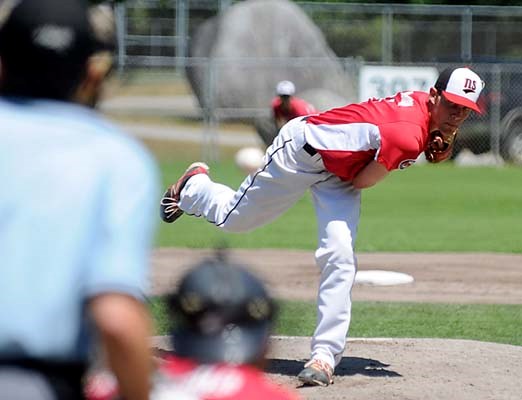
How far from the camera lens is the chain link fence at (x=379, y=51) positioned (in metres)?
27.8

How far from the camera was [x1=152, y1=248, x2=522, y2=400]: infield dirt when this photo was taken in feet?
21.9

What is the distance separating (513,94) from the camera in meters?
28.1

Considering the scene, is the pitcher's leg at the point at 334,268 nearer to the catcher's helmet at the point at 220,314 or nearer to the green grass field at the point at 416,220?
the catcher's helmet at the point at 220,314

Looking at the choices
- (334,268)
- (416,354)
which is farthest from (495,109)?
(334,268)

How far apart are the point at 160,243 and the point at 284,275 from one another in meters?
3.28

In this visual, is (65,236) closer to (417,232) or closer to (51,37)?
(51,37)

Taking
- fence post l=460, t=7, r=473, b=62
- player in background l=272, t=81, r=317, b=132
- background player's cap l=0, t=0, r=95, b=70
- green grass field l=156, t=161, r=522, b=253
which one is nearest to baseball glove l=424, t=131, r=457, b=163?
background player's cap l=0, t=0, r=95, b=70

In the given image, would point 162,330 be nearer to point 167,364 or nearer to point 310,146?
point 310,146

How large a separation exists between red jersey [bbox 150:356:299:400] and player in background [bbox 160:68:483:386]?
12.9ft

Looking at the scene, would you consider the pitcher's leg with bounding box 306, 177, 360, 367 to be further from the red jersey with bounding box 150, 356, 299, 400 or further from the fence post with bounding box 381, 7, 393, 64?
the fence post with bounding box 381, 7, 393, 64

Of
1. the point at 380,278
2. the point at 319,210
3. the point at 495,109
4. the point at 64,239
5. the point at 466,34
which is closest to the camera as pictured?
the point at 64,239

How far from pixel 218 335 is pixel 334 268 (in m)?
4.10

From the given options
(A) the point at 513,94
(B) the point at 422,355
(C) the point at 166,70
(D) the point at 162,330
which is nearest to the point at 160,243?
(D) the point at 162,330

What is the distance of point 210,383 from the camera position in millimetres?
2736
